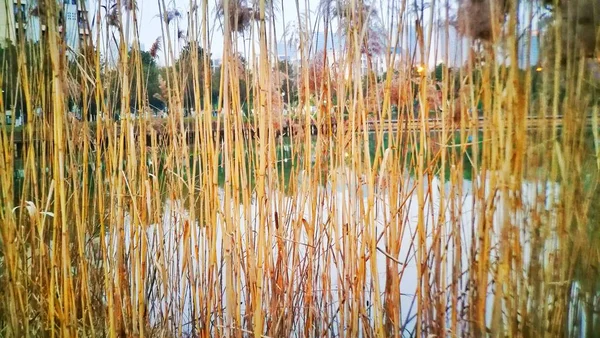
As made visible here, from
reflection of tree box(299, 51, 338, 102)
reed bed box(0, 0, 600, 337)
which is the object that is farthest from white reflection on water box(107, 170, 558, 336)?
reflection of tree box(299, 51, 338, 102)

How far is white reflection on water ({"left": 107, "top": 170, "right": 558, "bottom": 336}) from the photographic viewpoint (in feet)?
2.83

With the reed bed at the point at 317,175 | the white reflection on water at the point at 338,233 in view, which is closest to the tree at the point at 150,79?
the reed bed at the point at 317,175

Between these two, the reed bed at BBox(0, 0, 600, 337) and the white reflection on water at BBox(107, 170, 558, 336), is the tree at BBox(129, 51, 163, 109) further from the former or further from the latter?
the white reflection on water at BBox(107, 170, 558, 336)

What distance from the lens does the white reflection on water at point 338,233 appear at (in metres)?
0.86

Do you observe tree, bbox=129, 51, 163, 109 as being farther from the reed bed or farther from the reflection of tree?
the reflection of tree

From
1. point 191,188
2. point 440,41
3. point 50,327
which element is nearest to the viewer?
point 440,41

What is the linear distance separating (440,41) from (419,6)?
0.30ft

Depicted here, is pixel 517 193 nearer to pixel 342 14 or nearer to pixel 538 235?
pixel 538 235

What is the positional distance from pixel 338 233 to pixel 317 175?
144 millimetres

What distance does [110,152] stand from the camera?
978mm

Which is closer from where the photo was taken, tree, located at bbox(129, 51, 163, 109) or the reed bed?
the reed bed

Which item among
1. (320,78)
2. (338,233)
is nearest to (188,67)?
(320,78)

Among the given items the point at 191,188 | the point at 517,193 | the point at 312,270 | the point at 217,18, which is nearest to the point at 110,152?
the point at 191,188

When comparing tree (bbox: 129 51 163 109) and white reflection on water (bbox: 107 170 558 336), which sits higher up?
tree (bbox: 129 51 163 109)
